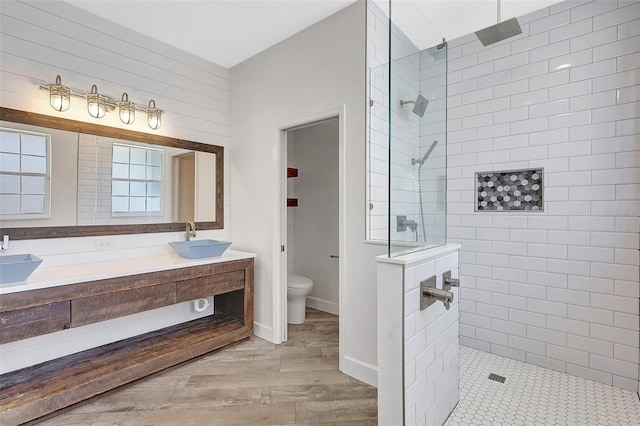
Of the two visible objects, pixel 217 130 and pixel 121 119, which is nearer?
pixel 121 119

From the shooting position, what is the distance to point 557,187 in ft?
7.72

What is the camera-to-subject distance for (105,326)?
246 cm

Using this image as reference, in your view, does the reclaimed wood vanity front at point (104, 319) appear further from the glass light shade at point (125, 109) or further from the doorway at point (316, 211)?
the glass light shade at point (125, 109)

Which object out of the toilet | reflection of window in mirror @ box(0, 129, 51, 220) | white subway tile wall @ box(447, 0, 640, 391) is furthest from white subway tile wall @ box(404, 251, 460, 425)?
reflection of window in mirror @ box(0, 129, 51, 220)

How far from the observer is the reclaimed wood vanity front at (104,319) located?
1780mm

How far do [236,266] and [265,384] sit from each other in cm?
104

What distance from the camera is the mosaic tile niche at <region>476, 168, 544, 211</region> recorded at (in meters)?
2.47

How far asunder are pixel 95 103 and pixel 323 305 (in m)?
3.14

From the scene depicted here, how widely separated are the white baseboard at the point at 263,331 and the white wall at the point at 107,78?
65 cm

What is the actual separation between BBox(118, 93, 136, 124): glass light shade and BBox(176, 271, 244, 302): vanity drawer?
148 cm

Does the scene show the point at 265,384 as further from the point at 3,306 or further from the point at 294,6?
the point at 294,6

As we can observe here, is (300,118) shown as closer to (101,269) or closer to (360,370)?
(101,269)

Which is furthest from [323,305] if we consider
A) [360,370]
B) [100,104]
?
[100,104]

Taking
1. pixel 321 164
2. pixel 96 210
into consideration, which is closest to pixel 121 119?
pixel 96 210
